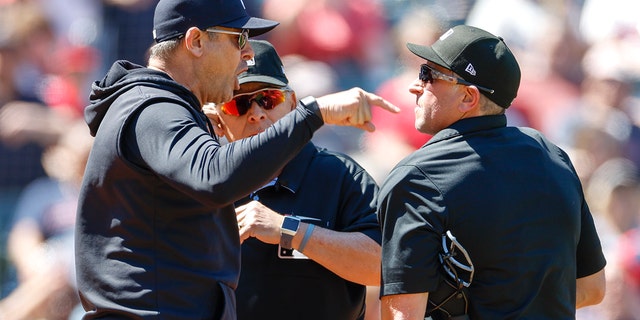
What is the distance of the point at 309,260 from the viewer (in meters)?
3.04

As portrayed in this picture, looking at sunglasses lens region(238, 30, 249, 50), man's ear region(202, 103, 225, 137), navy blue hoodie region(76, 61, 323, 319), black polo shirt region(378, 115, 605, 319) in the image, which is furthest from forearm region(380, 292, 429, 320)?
man's ear region(202, 103, 225, 137)

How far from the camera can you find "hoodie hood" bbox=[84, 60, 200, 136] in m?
2.38

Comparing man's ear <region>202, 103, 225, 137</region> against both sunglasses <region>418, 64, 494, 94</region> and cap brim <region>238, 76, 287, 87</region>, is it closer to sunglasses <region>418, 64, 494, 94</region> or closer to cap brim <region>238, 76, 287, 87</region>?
cap brim <region>238, 76, 287, 87</region>

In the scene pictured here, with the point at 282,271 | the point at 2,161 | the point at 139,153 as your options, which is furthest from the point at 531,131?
the point at 2,161

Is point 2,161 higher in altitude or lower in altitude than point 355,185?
lower

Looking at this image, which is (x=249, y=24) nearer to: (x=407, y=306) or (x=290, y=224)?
(x=290, y=224)

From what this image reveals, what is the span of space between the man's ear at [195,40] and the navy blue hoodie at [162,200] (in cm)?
11

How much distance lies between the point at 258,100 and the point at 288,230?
0.62 m

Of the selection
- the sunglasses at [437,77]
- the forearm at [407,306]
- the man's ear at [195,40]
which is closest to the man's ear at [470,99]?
the sunglasses at [437,77]

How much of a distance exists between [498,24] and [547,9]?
29cm

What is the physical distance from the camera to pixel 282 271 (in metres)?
3.03

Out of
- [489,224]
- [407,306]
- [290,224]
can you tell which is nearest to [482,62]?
[489,224]

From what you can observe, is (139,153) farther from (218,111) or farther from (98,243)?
(218,111)

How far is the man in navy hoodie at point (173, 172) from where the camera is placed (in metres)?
2.12
